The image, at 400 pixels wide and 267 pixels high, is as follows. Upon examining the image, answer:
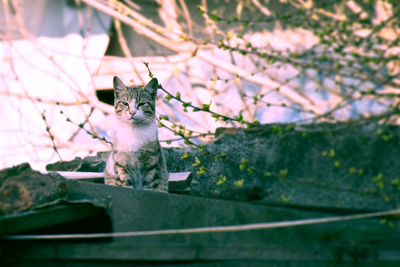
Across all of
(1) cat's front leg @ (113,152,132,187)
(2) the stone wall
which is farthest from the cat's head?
(2) the stone wall

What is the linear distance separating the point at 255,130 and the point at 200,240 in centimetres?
155

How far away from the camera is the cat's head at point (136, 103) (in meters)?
1.91

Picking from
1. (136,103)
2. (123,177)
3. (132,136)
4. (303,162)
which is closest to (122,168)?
(123,177)

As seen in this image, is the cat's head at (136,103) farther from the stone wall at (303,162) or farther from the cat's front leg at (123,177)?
the stone wall at (303,162)

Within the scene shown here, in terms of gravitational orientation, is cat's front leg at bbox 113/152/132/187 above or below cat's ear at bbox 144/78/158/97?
below

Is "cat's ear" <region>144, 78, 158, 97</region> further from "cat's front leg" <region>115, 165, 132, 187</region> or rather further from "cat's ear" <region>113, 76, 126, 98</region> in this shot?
"cat's front leg" <region>115, 165, 132, 187</region>

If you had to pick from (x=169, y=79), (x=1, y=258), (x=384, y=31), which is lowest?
(x=1, y=258)

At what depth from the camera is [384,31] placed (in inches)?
125

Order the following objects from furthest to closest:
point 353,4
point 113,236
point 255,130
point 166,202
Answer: point 353,4, point 255,130, point 166,202, point 113,236

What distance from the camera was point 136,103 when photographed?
1.94m

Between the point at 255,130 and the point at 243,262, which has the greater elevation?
the point at 255,130

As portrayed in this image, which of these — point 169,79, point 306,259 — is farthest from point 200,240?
point 169,79

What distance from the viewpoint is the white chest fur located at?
189 centimetres

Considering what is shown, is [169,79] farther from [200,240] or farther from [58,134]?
[200,240]
